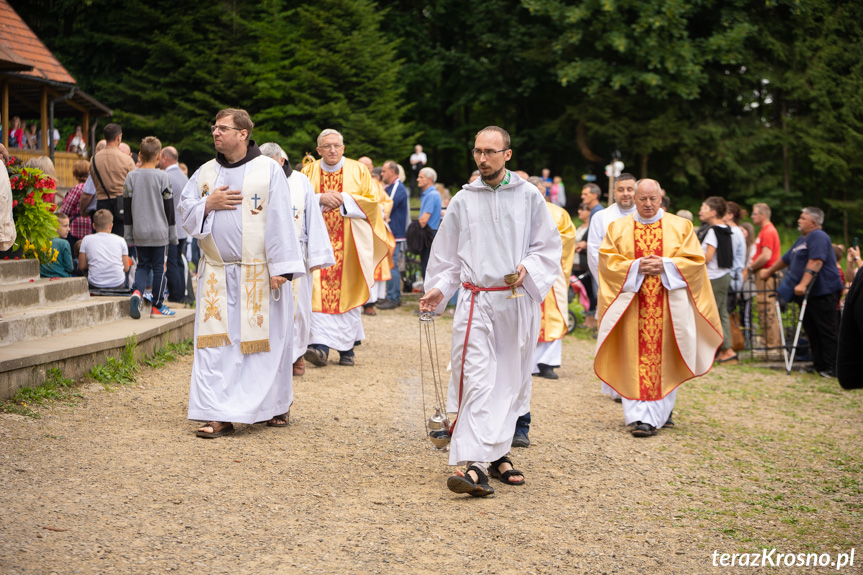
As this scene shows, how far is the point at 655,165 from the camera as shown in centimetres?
3195

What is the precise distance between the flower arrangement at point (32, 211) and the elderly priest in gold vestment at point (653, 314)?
5.22m

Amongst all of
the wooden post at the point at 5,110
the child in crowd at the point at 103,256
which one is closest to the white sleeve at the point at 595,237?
the child in crowd at the point at 103,256

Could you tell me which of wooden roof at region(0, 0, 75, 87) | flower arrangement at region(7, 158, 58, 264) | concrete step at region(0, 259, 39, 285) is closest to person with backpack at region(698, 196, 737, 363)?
flower arrangement at region(7, 158, 58, 264)

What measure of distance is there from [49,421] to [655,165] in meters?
28.4

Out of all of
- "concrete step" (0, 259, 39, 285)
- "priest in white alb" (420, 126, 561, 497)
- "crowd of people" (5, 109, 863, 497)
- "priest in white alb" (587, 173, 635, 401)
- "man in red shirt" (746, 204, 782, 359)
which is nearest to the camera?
"priest in white alb" (420, 126, 561, 497)

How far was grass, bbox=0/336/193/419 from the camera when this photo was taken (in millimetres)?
6301

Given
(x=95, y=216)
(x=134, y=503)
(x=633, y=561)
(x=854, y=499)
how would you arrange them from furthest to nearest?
(x=95, y=216), (x=854, y=499), (x=134, y=503), (x=633, y=561)

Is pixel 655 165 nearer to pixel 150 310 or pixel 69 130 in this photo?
pixel 69 130

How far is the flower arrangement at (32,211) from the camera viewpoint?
834 cm

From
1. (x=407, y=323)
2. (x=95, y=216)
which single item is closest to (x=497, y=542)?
(x=95, y=216)

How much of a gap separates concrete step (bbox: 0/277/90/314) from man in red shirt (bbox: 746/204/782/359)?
8.48 m

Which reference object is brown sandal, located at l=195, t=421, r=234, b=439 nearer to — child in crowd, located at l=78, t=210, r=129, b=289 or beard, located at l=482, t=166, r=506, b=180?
beard, located at l=482, t=166, r=506, b=180

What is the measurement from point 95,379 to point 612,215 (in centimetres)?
505

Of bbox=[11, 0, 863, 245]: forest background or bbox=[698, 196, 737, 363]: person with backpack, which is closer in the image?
bbox=[698, 196, 737, 363]: person with backpack
